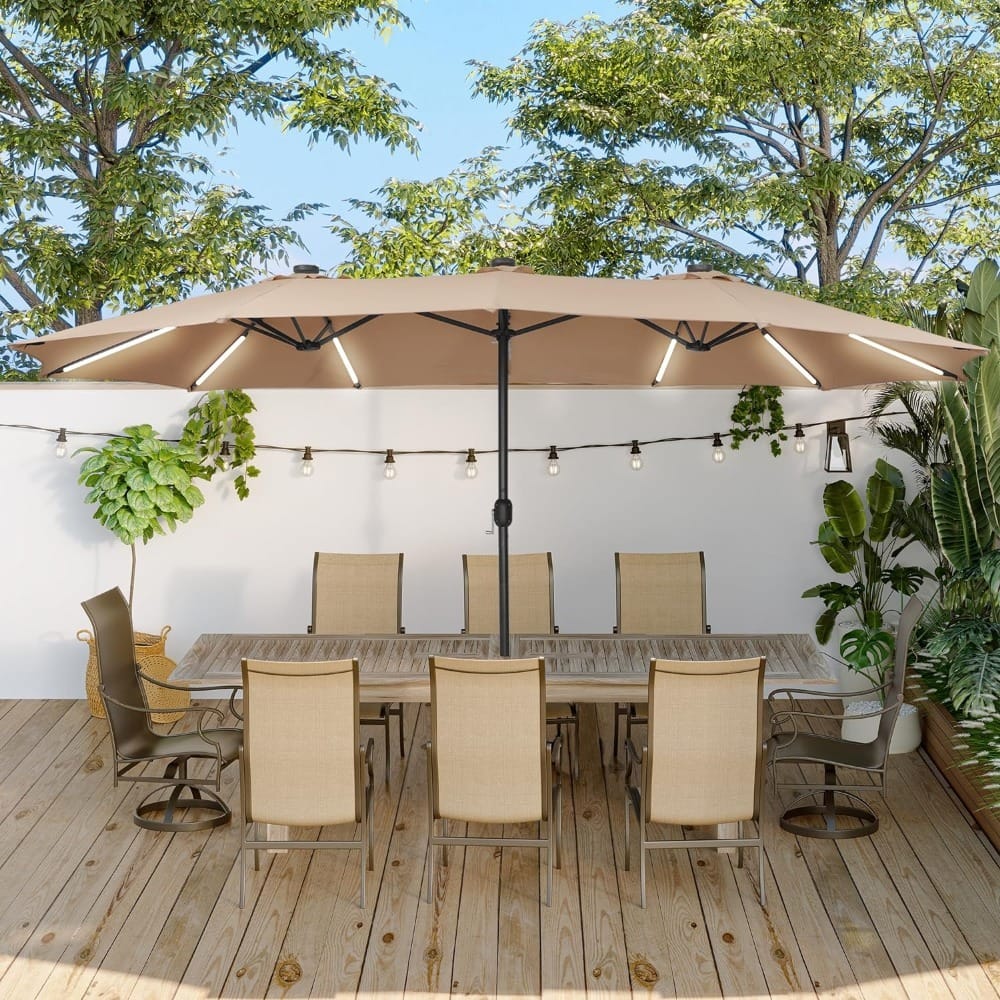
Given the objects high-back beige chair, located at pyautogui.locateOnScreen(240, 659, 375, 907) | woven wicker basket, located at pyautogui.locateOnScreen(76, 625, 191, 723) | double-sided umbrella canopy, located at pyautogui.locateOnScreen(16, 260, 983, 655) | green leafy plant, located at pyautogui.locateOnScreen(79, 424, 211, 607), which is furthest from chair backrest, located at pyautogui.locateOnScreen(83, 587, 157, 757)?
woven wicker basket, located at pyautogui.locateOnScreen(76, 625, 191, 723)

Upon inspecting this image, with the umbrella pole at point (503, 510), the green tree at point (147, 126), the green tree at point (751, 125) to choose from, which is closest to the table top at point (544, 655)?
the umbrella pole at point (503, 510)

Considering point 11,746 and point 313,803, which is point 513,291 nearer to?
point 313,803

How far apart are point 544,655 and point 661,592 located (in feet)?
3.44

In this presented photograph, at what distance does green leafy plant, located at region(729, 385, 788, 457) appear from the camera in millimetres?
6762

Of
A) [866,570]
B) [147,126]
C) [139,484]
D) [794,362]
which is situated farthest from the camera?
[147,126]

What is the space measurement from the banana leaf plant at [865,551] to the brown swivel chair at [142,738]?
3152mm

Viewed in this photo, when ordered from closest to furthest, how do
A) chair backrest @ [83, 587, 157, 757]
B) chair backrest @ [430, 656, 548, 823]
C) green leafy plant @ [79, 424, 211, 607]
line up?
chair backrest @ [430, 656, 548, 823], chair backrest @ [83, 587, 157, 757], green leafy plant @ [79, 424, 211, 607]

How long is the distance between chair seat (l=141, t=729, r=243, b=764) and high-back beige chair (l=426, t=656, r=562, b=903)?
1.09 metres

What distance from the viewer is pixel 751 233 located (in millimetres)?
13977

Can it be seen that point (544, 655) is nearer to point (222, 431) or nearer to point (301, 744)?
point (301, 744)

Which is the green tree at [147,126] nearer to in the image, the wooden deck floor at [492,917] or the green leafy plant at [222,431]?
the green leafy plant at [222,431]

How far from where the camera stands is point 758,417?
268 inches

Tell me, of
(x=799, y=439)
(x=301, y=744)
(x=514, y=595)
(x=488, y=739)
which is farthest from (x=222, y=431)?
(x=799, y=439)

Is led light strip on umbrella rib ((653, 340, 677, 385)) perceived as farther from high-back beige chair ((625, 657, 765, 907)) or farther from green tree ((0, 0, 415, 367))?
green tree ((0, 0, 415, 367))
